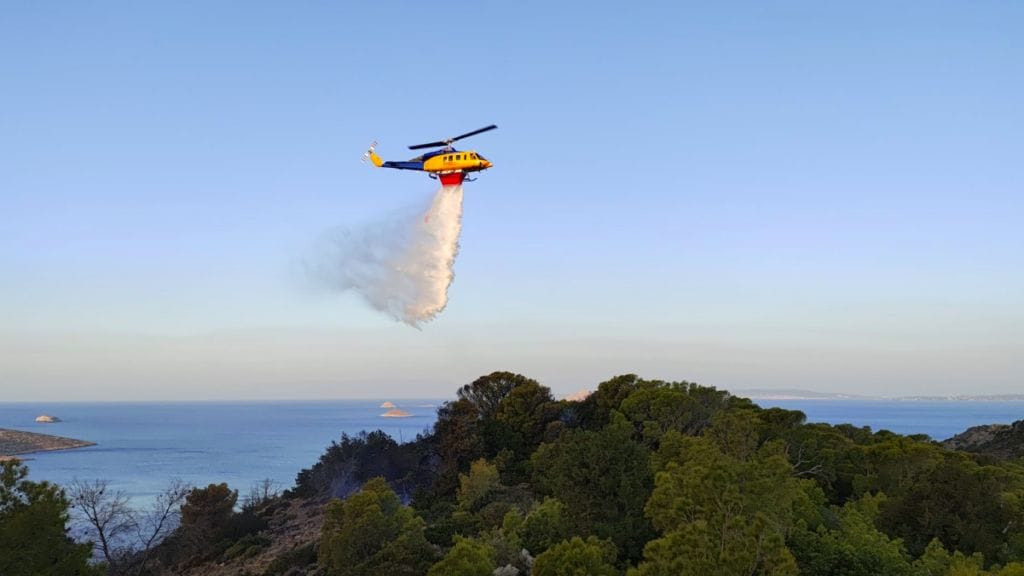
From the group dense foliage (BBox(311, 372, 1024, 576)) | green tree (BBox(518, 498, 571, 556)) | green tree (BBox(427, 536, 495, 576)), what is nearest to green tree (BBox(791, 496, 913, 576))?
dense foliage (BBox(311, 372, 1024, 576))

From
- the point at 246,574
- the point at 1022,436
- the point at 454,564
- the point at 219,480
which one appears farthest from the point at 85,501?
the point at 1022,436

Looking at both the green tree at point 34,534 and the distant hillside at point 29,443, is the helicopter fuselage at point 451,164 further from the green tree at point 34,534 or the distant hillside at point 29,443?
the distant hillside at point 29,443

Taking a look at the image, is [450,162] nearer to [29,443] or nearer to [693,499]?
[693,499]

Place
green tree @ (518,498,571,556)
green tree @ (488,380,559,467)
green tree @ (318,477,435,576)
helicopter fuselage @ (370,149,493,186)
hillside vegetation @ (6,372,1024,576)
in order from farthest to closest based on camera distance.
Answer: green tree @ (488,380,559,467)
helicopter fuselage @ (370,149,493,186)
green tree @ (518,498,571,556)
green tree @ (318,477,435,576)
hillside vegetation @ (6,372,1024,576)

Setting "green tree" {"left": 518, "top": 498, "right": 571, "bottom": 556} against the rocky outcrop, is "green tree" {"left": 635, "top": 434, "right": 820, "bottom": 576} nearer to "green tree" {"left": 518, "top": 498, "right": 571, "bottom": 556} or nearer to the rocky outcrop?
"green tree" {"left": 518, "top": 498, "right": 571, "bottom": 556}

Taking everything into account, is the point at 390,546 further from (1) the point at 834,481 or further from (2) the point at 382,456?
(2) the point at 382,456

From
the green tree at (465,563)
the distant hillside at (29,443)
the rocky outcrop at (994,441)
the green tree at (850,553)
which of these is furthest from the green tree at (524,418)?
the distant hillside at (29,443)
